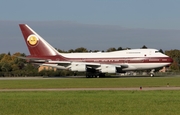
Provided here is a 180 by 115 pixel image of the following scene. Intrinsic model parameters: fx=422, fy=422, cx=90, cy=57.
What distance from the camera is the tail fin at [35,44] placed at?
6950cm

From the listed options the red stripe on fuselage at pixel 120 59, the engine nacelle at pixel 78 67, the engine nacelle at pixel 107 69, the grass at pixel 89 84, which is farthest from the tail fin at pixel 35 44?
the grass at pixel 89 84

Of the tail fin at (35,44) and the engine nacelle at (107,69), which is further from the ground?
the tail fin at (35,44)

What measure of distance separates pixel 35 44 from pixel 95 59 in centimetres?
1028

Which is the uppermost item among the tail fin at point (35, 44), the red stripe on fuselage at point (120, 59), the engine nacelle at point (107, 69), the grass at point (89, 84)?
the tail fin at point (35, 44)

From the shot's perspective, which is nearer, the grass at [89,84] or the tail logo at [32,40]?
the grass at [89,84]

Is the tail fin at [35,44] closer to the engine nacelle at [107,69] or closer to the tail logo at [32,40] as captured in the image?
the tail logo at [32,40]

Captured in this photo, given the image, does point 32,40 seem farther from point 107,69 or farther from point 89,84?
point 89,84

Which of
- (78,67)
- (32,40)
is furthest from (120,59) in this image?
(32,40)

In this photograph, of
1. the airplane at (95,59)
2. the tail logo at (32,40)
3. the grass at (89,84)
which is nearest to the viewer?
the grass at (89,84)

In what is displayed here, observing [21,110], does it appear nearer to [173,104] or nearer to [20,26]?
[173,104]

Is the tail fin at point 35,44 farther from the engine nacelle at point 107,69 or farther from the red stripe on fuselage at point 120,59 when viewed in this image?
the engine nacelle at point 107,69

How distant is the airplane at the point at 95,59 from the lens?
66.4 metres

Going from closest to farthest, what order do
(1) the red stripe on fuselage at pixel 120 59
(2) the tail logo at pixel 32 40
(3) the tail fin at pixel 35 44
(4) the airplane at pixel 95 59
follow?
(1) the red stripe on fuselage at pixel 120 59
(4) the airplane at pixel 95 59
(3) the tail fin at pixel 35 44
(2) the tail logo at pixel 32 40

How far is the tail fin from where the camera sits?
69500 mm
